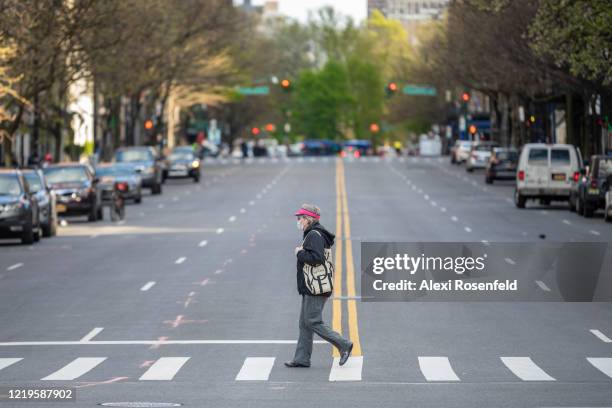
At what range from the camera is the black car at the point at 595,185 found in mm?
46844

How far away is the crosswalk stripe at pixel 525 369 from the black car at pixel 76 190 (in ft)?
104

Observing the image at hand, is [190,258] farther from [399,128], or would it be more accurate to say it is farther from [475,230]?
[399,128]

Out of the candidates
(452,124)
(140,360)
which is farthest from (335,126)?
(140,360)

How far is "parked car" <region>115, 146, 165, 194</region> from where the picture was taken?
66.4m

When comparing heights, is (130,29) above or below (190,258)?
above

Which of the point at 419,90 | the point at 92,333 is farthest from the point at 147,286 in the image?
the point at 419,90

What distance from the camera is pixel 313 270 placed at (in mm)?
15820

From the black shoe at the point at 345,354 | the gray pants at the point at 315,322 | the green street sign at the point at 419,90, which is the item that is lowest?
the black shoe at the point at 345,354

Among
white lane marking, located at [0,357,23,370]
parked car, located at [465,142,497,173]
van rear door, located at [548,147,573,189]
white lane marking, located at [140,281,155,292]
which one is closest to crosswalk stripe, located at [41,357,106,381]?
white lane marking, located at [0,357,23,370]

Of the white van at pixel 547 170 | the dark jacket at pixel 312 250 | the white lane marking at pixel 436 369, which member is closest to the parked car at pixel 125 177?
the white van at pixel 547 170

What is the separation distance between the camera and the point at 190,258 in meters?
33.5

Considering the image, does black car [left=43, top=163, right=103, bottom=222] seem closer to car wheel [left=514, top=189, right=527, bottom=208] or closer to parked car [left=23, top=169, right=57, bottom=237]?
parked car [left=23, top=169, right=57, bottom=237]

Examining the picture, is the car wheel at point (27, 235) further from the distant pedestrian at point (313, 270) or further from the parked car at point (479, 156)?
the parked car at point (479, 156)

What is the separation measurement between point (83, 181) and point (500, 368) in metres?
32.7
